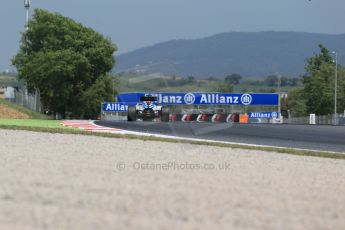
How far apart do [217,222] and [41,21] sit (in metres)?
64.1

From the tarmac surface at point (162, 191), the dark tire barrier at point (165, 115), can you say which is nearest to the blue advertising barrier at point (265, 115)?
the dark tire barrier at point (165, 115)

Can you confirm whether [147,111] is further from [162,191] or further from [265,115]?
[162,191]

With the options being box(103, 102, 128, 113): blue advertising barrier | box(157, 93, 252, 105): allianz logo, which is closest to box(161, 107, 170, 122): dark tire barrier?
box(157, 93, 252, 105): allianz logo

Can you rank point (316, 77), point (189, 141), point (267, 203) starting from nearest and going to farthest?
point (267, 203), point (189, 141), point (316, 77)

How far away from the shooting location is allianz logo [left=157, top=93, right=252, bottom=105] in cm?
5334

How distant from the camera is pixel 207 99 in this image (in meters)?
53.8

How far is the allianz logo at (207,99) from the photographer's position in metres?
53.3

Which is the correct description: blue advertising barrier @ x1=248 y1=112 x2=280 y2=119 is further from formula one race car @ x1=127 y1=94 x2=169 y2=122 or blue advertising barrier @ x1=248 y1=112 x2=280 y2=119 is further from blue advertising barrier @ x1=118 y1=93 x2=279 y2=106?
formula one race car @ x1=127 y1=94 x2=169 y2=122

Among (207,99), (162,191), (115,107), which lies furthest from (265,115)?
(162,191)

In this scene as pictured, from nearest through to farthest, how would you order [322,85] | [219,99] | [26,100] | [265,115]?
[219,99], [265,115], [26,100], [322,85]

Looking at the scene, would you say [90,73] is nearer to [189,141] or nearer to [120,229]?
[189,141]

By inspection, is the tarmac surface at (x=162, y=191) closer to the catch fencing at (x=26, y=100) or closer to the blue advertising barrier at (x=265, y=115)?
the blue advertising barrier at (x=265, y=115)

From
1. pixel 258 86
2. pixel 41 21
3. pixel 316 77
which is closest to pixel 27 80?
pixel 41 21

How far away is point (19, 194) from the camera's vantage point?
8297mm
